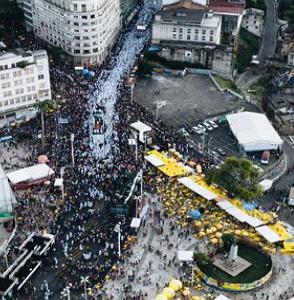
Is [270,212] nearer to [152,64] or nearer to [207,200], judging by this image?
[207,200]

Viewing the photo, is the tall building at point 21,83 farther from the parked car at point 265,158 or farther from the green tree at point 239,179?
the parked car at point 265,158

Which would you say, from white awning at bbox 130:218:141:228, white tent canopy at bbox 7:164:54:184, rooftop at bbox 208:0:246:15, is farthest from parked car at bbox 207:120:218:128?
rooftop at bbox 208:0:246:15

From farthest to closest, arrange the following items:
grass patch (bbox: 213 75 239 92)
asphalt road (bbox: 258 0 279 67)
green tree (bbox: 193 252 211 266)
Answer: asphalt road (bbox: 258 0 279 67)
grass patch (bbox: 213 75 239 92)
green tree (bbox: 193 252 211 266)

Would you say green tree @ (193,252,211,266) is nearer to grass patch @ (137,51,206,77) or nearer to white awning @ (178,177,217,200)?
white awning @ (178,177,217,200)

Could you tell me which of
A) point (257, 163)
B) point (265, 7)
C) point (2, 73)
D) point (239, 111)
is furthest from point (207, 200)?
point (265, 7)

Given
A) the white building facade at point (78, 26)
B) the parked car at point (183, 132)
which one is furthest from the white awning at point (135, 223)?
the white building facade at point (78, 26)
